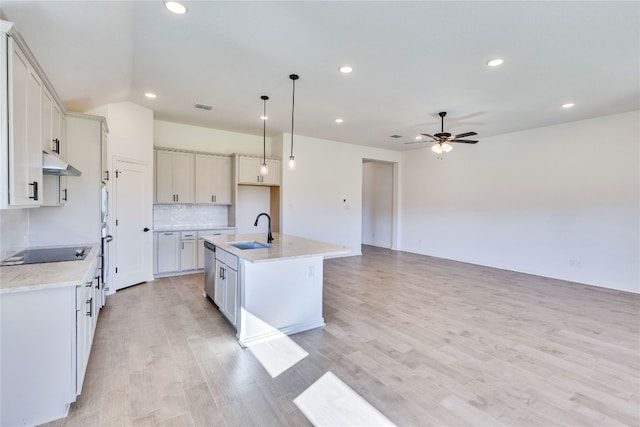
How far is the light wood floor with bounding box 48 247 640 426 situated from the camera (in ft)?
6.46

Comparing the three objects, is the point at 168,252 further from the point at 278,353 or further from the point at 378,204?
the point at 378,204

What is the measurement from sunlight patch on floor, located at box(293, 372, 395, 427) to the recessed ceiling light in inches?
119

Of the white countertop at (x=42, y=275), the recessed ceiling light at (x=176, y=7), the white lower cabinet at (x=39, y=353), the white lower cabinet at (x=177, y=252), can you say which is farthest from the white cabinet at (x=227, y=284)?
the recessed ceiling light at (x=176, y=7)

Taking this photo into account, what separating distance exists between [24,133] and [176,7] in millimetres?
1393

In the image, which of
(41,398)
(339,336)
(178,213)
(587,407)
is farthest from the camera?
(178,213)

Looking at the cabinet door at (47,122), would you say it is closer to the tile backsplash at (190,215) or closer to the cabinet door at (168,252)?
the cabinet door at (168,252)

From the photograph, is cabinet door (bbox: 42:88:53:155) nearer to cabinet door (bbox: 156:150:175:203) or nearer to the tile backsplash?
cabinet door (bbox: 156:150:175:203)

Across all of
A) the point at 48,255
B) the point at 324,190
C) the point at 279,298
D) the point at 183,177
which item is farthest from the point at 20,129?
the point at 324,190

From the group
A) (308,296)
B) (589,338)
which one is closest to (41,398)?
(308,296)

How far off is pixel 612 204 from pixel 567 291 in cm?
170

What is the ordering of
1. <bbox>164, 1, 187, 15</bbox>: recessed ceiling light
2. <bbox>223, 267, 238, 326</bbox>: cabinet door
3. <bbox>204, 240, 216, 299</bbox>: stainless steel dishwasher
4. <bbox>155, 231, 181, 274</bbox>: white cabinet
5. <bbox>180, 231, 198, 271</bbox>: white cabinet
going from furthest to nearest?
<bbox>180, 231, 198, 271</bbox>: white cabinet, <bbox>155, 231, 181, 274</bbox>: white cabinet, <bbox>204, 240, 216, 299</bbox>: stainless steel dishwasher, <bbox>223, 267, 238, 326</bbox>: cabinet door, <bbox>164, 1, 187, 15</bbox>: recessed ceiling light

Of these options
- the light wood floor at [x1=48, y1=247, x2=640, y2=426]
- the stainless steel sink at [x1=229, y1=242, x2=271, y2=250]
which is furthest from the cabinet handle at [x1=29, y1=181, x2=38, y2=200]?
the stainless steel sink at [x1=229, y1=242, x2=271, y2=250]

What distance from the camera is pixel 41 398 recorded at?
1.81 m

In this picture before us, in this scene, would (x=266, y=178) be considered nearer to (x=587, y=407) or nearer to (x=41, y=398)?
(x=41, y=398)
